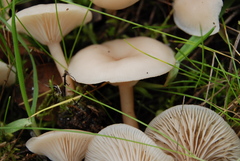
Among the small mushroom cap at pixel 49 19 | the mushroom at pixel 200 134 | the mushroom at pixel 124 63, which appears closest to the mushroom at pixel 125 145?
the mushroom at pixel 200 134

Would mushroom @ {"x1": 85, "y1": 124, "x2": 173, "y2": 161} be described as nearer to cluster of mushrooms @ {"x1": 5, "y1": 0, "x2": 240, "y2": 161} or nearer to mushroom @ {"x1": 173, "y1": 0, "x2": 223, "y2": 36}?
cluster of mushrooms @ {"x1": 5, "y1": 0, "x2": 240, "y2": 161}

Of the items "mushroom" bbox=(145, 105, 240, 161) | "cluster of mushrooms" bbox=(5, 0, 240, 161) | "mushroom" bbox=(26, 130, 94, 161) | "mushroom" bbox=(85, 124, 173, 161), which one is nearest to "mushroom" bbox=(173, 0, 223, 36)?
"cluster of mushrooms" bbox=(5, 0, 240, 161)

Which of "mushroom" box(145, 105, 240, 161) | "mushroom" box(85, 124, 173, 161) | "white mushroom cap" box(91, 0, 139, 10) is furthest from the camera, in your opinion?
"white mushroom cap" box(91, 0, 139, 10)

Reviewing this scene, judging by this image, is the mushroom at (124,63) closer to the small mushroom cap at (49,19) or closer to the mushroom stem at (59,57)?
the mushroom stem at (59,57)

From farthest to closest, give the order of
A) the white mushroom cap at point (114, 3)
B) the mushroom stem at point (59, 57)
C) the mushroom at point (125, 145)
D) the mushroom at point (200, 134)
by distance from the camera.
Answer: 1. the mushroom stem at point (59, 57)
2. the white mushroom cap at point (114, 3)
3. the mushroom at point (200, 134)
4. the mushroom at point (125, 145)

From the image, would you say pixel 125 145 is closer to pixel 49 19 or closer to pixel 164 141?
pixel 164 141

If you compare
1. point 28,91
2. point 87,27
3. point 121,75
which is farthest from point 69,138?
point 87,27

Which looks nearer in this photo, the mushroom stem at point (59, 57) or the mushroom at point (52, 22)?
the mushroom at point (52, 22)
